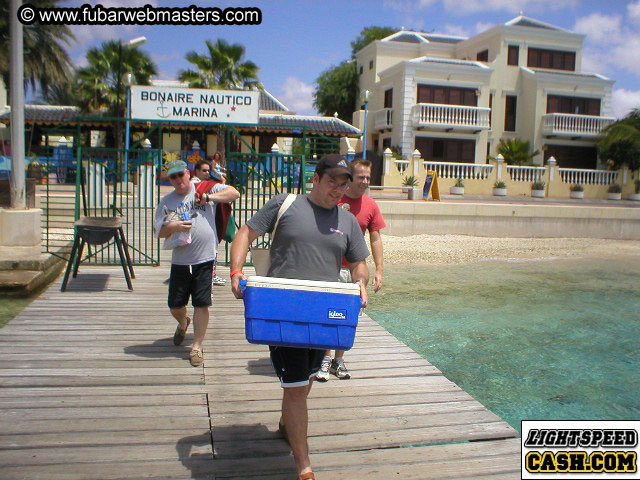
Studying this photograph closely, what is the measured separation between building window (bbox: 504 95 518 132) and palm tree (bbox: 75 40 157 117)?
20.5m

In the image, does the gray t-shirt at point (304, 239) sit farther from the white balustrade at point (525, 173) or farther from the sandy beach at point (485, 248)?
the white balustrade at point (525, 173)

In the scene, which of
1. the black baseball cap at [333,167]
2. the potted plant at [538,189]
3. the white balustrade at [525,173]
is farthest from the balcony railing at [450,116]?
the black baseball cap at [333,167]

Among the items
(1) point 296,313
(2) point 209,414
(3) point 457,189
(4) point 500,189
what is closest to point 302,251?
(1) point 296,313

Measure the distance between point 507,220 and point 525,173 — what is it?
1250cm

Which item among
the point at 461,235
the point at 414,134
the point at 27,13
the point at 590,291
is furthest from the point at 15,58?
the point at 414,134

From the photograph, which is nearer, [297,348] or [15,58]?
[297,348]

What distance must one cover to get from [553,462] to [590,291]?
9231mm

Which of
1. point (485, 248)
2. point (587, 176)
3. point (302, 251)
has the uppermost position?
point (587, 176)

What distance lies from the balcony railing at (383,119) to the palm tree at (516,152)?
254 inches

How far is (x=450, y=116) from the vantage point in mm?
33156

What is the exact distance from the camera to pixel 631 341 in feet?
26.1

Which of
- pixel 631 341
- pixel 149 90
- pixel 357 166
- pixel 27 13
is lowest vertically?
pixel 631 341

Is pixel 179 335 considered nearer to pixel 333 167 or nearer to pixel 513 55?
pixel 333 167

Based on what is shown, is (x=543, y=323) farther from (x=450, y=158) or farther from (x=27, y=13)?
(x=450, y=158)
